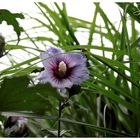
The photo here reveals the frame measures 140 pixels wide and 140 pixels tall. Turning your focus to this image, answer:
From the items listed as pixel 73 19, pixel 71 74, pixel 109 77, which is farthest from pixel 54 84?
pixel 73 19

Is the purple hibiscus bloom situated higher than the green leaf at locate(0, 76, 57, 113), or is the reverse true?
the purple hibiscus bloom

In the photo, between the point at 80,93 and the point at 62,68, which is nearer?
the point at 62,68

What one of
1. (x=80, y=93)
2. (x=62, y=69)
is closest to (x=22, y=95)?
(x=62, y=69)

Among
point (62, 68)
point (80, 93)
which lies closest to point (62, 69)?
point (62, 68)

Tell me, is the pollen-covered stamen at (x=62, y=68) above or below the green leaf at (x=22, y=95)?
above

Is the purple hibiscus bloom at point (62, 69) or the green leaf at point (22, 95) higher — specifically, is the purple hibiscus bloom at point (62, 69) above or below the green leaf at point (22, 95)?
above

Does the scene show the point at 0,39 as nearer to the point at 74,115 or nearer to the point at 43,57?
the point at 43,57

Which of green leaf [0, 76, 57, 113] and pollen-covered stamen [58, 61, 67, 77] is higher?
pollen-covered stamen [58, 61, 67, 77]

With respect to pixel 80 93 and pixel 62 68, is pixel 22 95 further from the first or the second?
pixel 80 93
